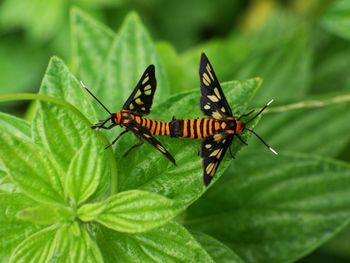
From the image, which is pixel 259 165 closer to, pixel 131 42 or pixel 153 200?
pixel 131 42

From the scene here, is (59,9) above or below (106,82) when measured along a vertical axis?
above

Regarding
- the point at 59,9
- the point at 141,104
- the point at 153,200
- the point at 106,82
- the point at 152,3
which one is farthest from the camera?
the point at 152,3

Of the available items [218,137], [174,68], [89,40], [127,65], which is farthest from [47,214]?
[174,68]

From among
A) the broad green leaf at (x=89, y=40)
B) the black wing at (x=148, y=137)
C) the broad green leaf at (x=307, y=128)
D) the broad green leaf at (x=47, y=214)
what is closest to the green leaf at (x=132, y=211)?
the broad green leaf at (x=47, y=214)

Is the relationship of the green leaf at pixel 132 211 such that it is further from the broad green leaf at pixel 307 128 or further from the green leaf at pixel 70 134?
the broad green leaf at pixel 307 128

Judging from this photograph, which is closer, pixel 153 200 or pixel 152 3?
pixel 153 200

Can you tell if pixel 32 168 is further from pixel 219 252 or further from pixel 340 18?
pixel 340 18

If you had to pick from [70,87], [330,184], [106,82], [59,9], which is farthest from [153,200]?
[59,9]
